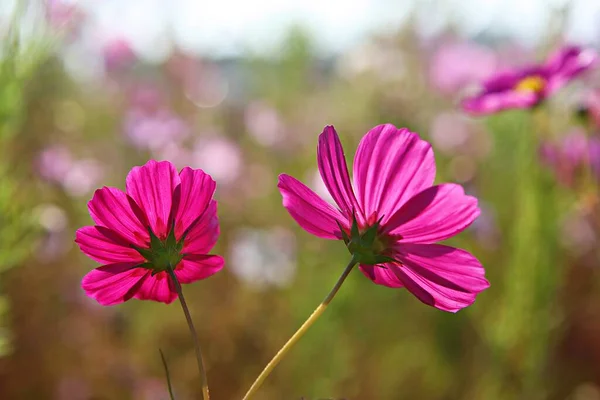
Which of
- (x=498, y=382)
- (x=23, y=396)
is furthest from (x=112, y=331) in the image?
(x=498, y=382)

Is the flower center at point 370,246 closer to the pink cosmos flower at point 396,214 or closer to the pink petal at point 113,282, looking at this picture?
the pink cosmos flower at point 396,214

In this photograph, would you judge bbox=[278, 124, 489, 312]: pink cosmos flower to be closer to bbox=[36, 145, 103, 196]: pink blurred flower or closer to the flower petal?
the flower petal

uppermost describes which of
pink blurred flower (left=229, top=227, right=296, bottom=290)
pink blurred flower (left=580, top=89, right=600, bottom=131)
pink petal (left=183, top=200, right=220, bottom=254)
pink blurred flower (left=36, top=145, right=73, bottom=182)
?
pink blurred flower (left=36, top=145, right=73, bottom=182)

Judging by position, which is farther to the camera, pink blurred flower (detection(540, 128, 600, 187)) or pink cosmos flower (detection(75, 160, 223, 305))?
pink blurred flower (detection(540, 128, 600, 187))

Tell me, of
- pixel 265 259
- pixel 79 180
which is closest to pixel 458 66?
pixel 265 259

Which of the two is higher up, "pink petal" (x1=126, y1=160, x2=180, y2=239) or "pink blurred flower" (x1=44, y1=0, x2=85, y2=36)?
"pink blurred flower" (x1=44, y1=0, x2=85, y2=36)

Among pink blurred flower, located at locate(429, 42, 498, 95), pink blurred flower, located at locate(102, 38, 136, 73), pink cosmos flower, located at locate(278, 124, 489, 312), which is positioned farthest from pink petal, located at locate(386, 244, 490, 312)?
pink blurred flower, located at locate(102, 38, 136, 73)

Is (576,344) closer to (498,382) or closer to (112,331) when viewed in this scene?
(498,382)
